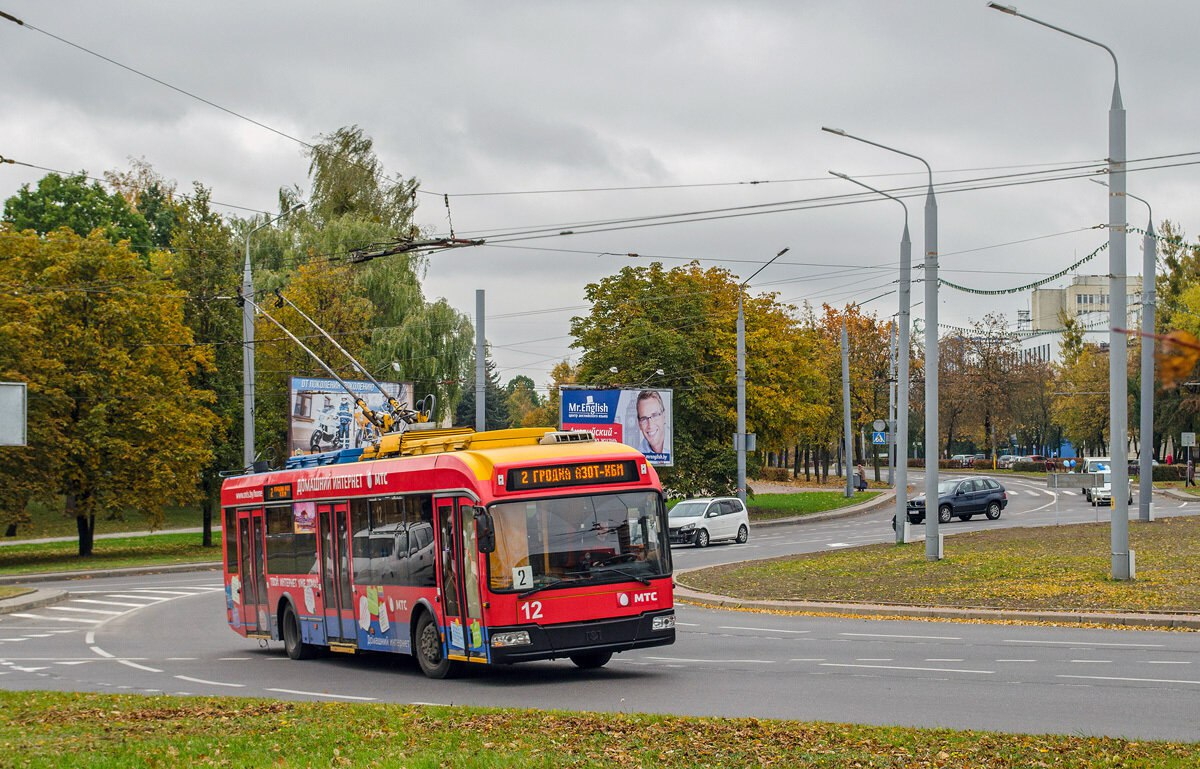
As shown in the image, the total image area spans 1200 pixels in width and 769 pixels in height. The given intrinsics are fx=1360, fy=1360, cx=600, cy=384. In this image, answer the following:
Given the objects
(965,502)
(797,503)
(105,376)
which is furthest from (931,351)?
(797,503)

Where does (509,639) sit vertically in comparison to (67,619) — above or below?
above

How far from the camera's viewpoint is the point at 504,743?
32.1 feet

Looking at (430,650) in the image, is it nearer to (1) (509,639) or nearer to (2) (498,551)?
(1) (509,639)

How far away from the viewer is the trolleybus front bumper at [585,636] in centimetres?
1470

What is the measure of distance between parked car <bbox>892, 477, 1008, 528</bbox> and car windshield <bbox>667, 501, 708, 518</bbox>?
9474 mm

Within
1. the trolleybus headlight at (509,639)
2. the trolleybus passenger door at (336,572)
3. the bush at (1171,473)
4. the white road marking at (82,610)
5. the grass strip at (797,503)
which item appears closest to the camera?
the trolleybus headlight at (509,639)

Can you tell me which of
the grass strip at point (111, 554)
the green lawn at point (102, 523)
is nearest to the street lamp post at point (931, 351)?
the grass strip at point (111, 554)

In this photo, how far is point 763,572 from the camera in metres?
30.7

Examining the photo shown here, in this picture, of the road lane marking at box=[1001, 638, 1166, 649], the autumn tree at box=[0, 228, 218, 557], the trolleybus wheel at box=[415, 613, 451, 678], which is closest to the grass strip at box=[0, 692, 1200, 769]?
the trolleybus wheel at box=[415, 613, 451, 678]

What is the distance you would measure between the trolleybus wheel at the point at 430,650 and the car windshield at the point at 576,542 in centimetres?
154

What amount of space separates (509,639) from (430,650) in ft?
5.77

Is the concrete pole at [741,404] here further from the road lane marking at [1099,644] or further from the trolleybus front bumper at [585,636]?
the trolleybus front bumper at [585,636]

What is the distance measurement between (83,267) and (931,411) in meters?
29.8

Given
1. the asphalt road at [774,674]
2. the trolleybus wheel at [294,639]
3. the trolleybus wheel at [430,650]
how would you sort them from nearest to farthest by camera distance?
the asphalt road at [774,674], the trolleybus wheel at [430,650], the trolleybus wheel at [294,639]
